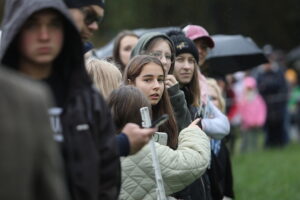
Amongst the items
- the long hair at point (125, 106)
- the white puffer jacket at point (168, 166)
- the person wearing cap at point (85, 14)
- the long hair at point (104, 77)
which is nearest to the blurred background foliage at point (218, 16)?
the long hair at point (104, 77)

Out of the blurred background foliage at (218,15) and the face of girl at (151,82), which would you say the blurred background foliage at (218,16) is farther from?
the face of girl at (151,82)

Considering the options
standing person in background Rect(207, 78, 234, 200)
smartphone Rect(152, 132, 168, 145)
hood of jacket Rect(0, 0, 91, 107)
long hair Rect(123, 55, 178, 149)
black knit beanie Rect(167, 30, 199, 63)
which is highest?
hood of jacket Rect(0, 0, 91, 107)

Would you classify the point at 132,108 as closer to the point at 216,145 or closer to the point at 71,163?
the point at 71,163

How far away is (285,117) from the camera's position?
69.1ft

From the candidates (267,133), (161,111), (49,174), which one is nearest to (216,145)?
(161,111)

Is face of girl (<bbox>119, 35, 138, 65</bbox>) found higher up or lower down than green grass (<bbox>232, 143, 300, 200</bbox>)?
higher up

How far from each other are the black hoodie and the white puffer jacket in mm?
916

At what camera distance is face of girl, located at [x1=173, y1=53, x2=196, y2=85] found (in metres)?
6.38

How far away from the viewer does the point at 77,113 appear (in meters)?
3.49

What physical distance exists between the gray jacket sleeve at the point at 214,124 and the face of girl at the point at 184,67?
0.32 metres

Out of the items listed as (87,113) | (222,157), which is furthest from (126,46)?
(87,113)

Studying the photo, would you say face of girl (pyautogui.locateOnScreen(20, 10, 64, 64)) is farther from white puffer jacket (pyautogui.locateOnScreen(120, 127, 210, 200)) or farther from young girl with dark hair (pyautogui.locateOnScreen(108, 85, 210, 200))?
white puffer jacket (pyautogui.locateOnScreen(120, 127, 210, 200))

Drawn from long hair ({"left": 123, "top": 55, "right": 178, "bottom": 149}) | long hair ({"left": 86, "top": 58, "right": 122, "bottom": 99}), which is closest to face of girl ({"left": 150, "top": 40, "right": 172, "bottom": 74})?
long hair ({"left": 123, "top": 55, "right": 178, "bottom": 149})

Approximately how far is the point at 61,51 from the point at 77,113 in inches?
11.4
